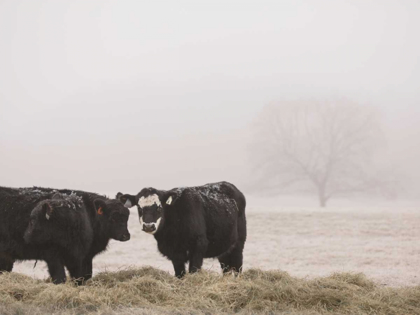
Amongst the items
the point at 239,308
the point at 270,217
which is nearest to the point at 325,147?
the point at 270,217

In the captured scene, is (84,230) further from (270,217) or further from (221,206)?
(270,217)

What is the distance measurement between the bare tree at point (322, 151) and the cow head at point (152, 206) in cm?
3902

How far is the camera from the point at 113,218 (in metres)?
10.7

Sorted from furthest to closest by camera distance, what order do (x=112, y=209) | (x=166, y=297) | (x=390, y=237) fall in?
(x=390, y=237), (x=112, y=209), (x=166, y=297)

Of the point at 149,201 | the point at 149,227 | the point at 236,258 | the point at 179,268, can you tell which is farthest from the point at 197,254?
the point at 236,258

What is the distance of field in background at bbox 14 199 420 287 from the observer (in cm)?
1877

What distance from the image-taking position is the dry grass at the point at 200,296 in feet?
27.8

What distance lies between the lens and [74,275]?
1021 cm

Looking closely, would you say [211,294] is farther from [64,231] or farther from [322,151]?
[322,151]

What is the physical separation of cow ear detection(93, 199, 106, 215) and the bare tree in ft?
129

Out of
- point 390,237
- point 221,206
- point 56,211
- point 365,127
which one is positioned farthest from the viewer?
point 365,127

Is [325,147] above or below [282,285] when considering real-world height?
above

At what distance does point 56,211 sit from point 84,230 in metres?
0.66

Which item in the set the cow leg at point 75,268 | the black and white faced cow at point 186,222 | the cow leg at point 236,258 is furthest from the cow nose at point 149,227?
the cow leg at point 236,258
